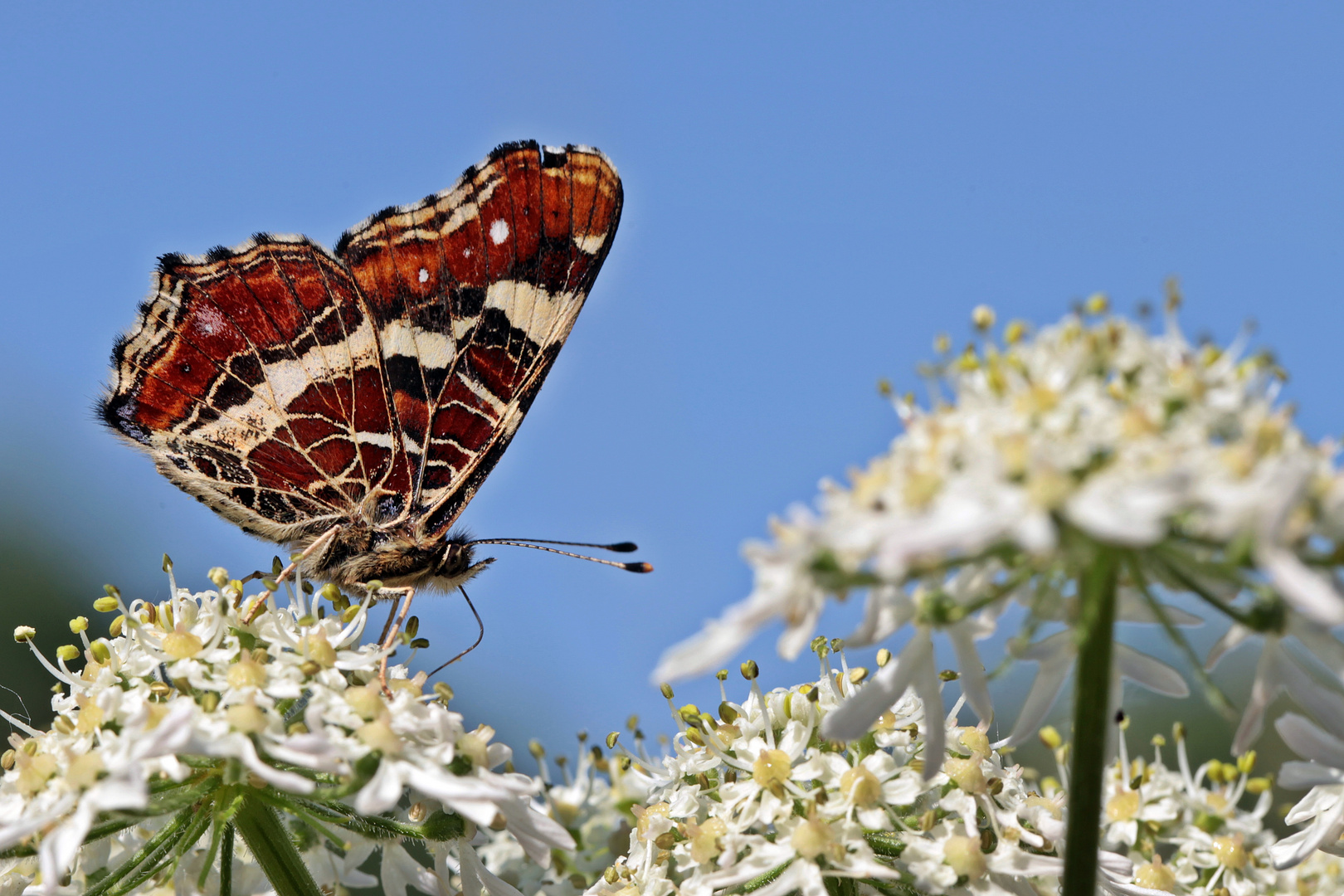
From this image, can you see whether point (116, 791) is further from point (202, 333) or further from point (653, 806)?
point (202, 333)

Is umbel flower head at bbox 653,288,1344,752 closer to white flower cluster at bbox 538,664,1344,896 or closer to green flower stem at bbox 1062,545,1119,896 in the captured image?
green flower stem at bbox 1062,545,1119,896

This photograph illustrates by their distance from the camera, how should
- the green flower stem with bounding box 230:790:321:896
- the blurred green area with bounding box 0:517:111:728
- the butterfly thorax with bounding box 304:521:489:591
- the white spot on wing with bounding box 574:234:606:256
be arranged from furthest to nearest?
1. the blurred green area with bounding box 0:517:111:728
2. the white spot on wing with bounding box 574:234:606:256
3. the butterfly thorax with bounding box 304:521:489:591
4. the green flower stem with bounding box 230:790:321:896

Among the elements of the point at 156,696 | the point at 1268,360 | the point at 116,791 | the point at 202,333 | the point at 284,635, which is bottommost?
the point at 116,791

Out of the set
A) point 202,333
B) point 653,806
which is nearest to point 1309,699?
point 653,806

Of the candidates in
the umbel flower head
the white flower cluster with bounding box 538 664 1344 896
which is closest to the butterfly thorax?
the white flower cluster with bounding box 538 664 1344 896

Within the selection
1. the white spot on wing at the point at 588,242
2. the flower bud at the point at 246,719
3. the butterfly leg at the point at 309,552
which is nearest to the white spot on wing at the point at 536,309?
the white spot on wing at the point at 588,242

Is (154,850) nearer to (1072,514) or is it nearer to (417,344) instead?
(1072,514)
